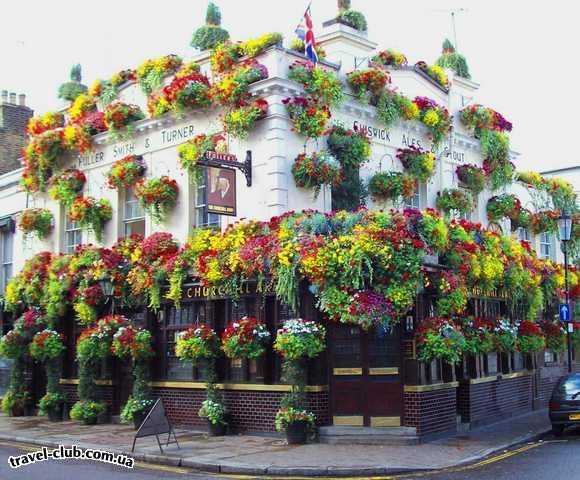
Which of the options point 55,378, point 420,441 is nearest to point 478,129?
point 420,441

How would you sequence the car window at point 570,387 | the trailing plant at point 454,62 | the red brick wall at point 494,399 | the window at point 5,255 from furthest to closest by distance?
1. the window at point 5,255
2. the trailing plant at point 454,62
3. the red brick wall at point 494,399
4. the car window at point 570,387

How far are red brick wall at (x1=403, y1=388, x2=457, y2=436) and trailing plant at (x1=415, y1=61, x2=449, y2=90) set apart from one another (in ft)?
28.5

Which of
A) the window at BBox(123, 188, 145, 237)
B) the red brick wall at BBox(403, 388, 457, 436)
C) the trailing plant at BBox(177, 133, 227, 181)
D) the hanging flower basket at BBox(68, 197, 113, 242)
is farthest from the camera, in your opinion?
the window at BBox(123, 188, 145, 237)

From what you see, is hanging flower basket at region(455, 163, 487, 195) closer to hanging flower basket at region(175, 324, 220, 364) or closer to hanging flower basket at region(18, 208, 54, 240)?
hanging flower basket at region(175, 324, 220, 364)

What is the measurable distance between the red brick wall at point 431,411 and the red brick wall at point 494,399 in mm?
1019

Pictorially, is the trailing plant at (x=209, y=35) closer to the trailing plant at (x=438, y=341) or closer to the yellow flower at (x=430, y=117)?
the yellow flower at (x=430, y=117)

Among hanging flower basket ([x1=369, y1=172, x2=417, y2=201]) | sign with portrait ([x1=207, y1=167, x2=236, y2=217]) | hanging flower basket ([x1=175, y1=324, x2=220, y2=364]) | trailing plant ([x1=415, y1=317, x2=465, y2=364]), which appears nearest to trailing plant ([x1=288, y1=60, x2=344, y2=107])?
hanging flower basket ([x1=369, y1=172, x2=417, y2=201])

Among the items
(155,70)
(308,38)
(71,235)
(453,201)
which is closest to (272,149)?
(308,38)

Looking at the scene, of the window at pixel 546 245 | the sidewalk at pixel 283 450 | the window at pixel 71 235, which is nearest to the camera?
the sidewalk at pixel 283 450

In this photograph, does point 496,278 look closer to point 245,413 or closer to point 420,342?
point 420,342

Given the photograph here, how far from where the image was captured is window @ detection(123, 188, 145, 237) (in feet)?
68.9

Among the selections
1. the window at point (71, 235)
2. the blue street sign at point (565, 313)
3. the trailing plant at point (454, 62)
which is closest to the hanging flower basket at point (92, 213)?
the window at point (71, 235)

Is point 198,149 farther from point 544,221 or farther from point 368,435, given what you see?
point 544,221

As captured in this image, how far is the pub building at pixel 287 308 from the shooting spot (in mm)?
16359
